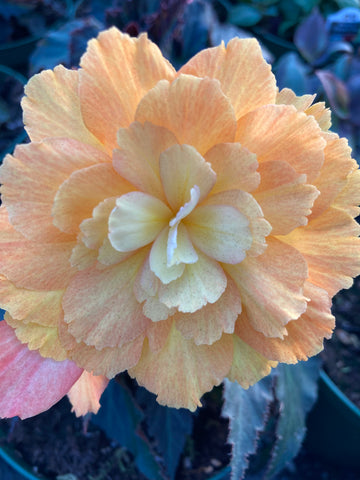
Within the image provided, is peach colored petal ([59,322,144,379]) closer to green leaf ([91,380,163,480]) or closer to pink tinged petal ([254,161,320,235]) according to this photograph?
pink tinged petal ([254,161,320,235])

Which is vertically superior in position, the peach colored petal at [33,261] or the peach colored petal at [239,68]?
the peach colored petal at [239,68]

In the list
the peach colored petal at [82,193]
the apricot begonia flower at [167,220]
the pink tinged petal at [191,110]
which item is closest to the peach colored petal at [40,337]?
the apricot begonia flower at [167,220]

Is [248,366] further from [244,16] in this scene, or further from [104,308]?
[244,16]

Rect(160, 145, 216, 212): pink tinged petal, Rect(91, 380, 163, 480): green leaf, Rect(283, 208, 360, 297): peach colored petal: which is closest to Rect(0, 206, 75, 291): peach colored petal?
Rect(160, 145, 216, 212): pink tinged petal

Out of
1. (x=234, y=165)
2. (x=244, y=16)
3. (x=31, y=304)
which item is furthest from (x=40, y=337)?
(x=244, y=16)

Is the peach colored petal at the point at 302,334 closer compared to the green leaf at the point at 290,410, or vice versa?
the peach colored petal at the point at 302,334

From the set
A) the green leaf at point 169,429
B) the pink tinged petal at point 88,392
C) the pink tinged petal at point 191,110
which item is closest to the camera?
the pink tinged petal at point 191,110

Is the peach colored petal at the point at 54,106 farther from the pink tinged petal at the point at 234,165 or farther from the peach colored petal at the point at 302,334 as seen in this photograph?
the peach colored petal at the point at 302,334
